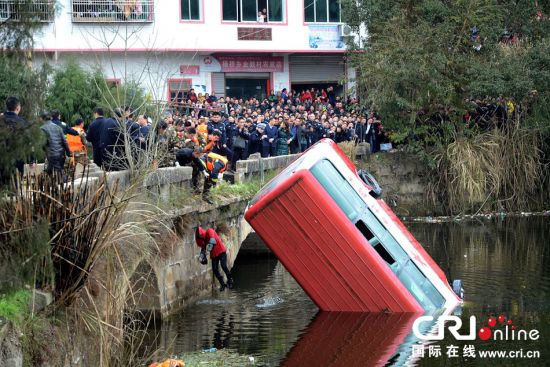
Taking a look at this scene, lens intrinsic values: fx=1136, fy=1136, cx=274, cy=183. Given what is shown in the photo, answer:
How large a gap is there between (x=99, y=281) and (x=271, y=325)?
739 cm

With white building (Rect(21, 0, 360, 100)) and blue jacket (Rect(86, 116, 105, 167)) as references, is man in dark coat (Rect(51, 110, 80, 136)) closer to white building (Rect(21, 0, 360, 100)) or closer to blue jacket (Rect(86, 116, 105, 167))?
blue jacket (Rect(86, 116, 105, 167))

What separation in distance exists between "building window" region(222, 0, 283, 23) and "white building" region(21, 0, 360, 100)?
4cm

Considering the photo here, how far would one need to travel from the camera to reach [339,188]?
22.1 m

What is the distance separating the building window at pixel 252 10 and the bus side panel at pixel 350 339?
25439 millimetres

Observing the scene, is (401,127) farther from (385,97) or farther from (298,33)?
(298,33)

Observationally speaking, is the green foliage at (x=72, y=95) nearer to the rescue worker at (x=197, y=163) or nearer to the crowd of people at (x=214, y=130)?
the crowd of people at (x=214, y=130)

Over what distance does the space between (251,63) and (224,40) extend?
207cm

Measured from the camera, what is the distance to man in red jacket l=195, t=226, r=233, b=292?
79.0ft

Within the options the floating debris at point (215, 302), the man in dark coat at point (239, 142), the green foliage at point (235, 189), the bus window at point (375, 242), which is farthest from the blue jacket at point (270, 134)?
the bus window at point (375, 242)

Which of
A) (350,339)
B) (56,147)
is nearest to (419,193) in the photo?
(350,339)

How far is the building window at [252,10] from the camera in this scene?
151 feet

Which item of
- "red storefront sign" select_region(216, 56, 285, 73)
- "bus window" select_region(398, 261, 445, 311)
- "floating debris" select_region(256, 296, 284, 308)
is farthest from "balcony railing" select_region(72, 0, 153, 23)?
"bus window" select_region(398, 261, 445, 311)

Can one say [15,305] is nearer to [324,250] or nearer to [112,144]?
[112,144]

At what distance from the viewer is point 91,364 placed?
14750 mm
